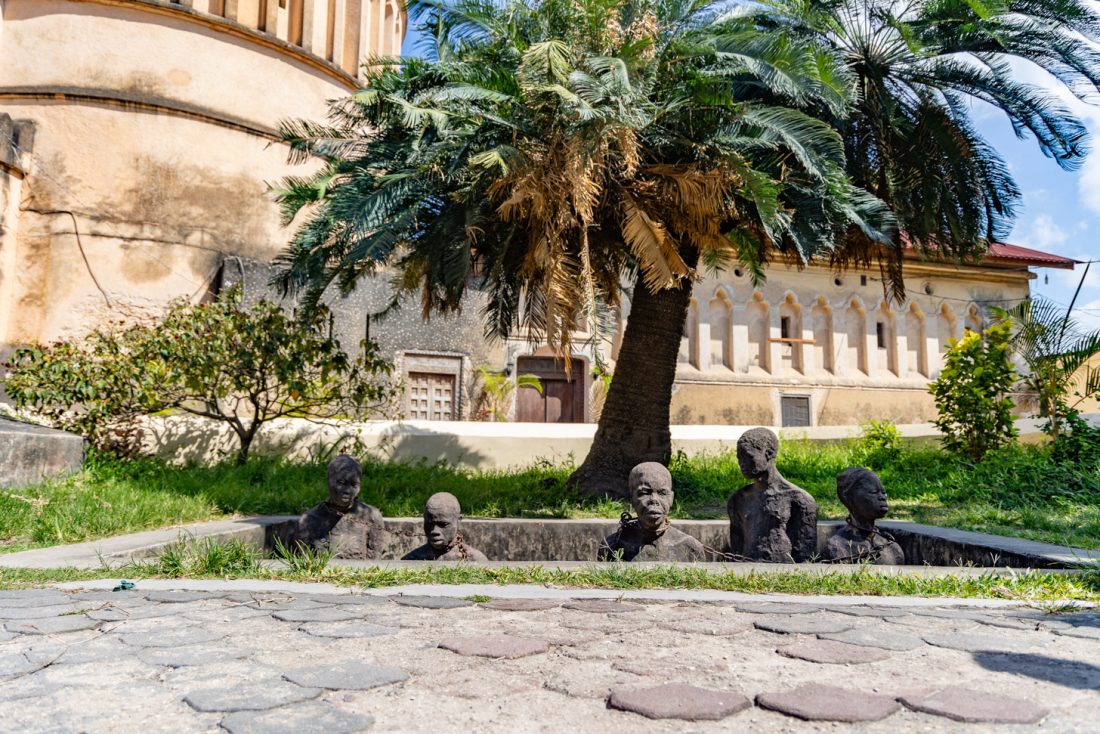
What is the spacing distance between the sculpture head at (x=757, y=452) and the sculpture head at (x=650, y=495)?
624mm

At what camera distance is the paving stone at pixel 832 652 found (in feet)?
9.13

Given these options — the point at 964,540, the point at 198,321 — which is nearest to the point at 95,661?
the point at 964,540

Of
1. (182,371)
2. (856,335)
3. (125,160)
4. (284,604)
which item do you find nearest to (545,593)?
(284,604)

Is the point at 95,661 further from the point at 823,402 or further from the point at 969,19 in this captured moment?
the point at 823,402

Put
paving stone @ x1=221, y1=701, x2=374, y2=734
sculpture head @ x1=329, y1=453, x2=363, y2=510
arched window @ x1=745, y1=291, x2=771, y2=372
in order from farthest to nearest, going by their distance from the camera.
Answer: arched window @ x1=745, y1=291, x2=771, y2=372 → sculpture head @ x1=329, y1=453, x2=363, y2=510 → paving stone @ x1=221, y1=701, x2=374, y2=734

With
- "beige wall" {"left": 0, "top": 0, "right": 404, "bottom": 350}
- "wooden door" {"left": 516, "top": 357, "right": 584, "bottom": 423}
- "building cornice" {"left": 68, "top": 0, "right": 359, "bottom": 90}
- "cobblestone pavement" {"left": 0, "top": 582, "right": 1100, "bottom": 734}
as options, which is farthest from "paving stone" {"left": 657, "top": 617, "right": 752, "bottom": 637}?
"wooden door" {"left": 516, "top": 357, "right": 584, "bottom": 423}

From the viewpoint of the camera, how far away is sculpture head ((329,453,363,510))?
233 inches

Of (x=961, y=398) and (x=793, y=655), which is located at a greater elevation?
(x=961, y=398)

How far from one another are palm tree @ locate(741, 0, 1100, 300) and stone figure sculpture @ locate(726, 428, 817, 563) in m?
4.95

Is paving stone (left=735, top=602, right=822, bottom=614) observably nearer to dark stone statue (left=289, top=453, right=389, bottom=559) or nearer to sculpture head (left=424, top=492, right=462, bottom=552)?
sculpture head (left=424, top=492, right=462, bottom=552)

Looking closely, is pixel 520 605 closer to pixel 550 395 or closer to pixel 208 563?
pixel 208 563

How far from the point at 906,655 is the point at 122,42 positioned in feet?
54.6

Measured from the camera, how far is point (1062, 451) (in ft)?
37.0

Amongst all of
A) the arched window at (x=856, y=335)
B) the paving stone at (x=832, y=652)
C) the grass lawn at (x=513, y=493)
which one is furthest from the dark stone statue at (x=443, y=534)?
the arched window at (x=856, y=335)
